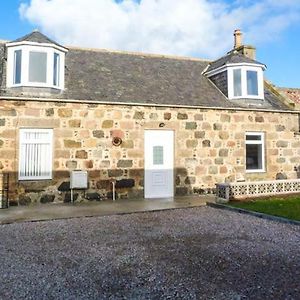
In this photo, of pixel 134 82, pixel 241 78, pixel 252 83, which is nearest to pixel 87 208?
pixel 134 82

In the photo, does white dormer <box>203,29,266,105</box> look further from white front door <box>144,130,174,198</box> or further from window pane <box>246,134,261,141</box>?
white front door <box>144,130,174,198</box>

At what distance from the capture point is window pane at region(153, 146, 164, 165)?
13.7 m

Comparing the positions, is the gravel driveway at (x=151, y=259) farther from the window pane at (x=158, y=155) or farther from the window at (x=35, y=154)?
the window pane at (x=158, y=155)

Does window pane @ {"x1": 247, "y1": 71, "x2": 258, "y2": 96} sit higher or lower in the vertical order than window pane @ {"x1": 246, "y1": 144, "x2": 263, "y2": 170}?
higher

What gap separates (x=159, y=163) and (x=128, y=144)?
153 cm

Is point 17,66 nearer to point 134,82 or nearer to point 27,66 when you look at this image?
point 27,66

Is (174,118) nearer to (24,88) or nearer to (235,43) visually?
(24,88)

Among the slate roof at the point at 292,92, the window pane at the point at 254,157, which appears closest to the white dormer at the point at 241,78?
the window pane at the point at 254,157

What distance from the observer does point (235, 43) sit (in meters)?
19.5

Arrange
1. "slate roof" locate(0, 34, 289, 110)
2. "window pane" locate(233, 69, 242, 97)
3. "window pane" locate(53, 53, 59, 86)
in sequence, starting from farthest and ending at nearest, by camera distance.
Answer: "window pane" locate(233, 69, 242, 97), "slate roof" locate(0, 34, 289, 110), "window pane" locate(53, 53, 59, 86)

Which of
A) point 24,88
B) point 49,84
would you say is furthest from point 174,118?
point 24,88

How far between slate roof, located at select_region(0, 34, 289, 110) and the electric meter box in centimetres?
283

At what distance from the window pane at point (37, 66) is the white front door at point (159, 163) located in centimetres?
462

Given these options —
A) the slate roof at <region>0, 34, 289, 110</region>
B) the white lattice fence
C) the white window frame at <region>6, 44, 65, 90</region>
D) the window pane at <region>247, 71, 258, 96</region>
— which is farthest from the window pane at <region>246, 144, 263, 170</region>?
the white window frame at <region>6, 44, 65, 90</region>
